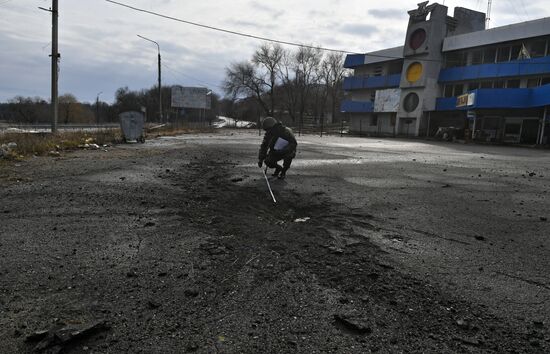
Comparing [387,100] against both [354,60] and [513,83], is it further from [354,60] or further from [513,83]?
[513,83]

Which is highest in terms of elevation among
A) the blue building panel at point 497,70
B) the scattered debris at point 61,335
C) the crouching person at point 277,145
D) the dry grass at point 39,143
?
the blue building panel at point 497,70

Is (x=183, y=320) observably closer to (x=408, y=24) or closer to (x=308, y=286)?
(x=308, y=286)

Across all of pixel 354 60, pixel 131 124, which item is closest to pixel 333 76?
pixel 354 60

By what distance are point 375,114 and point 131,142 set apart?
4437cm

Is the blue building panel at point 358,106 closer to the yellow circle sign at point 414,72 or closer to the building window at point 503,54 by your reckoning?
the yellow circle sign at point 414,72

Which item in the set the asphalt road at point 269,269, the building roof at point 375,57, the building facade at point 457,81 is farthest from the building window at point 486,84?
the asphalt road at point 269,269

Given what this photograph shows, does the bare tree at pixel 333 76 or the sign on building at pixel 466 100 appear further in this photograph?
the bare tree at pixel 333 76

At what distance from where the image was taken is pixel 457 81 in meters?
45.1

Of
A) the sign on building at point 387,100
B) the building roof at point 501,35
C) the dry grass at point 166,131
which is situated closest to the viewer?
the dry grass at point 166,131

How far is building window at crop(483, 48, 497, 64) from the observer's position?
42031 millimetres

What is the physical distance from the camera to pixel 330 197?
7.82m

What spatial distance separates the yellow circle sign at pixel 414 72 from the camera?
47906mm

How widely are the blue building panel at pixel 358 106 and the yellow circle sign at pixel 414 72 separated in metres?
8.40

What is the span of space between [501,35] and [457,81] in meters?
6.64
